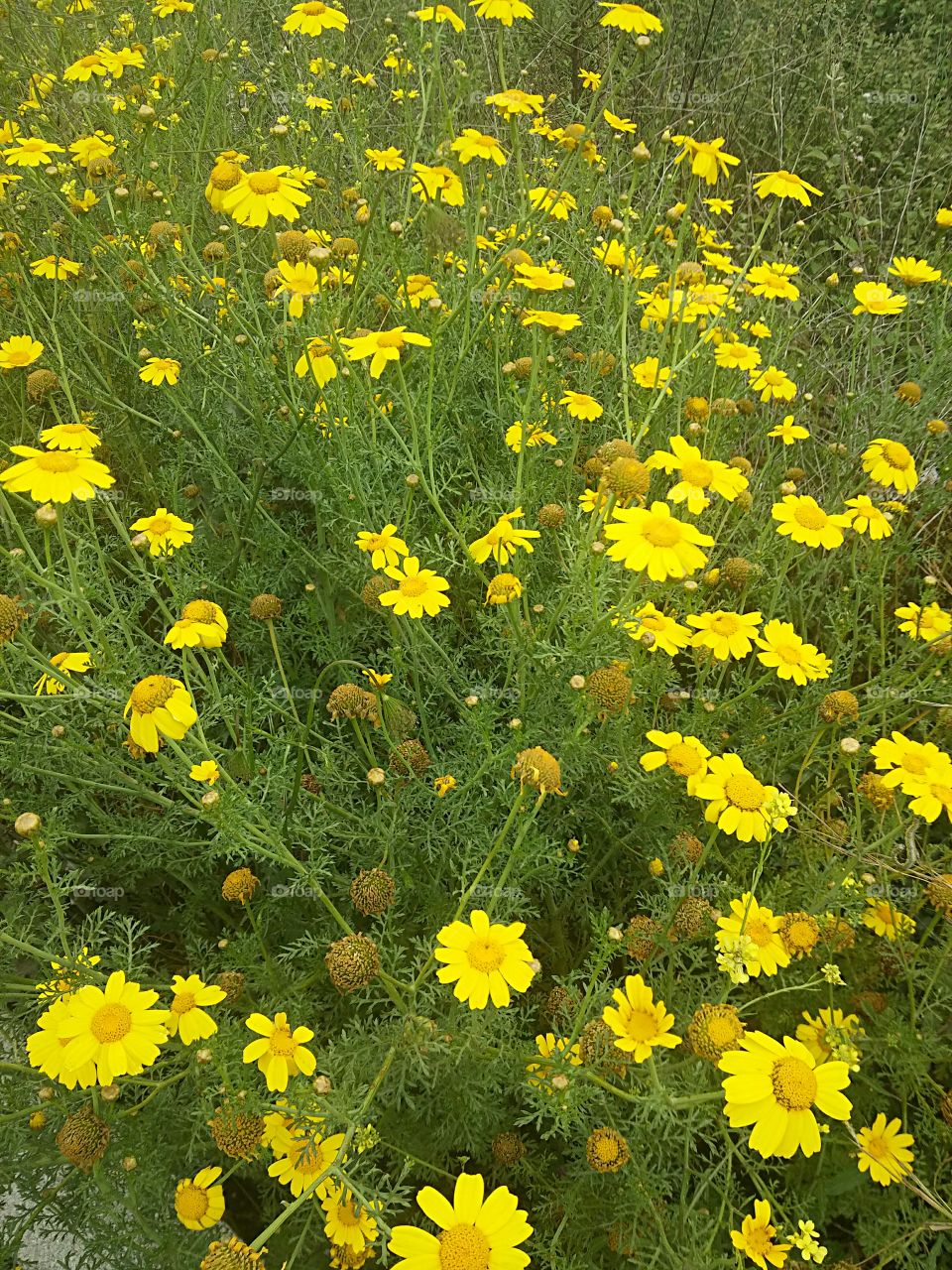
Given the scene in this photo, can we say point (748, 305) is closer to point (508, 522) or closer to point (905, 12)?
point (508, 522)

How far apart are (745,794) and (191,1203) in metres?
1.24

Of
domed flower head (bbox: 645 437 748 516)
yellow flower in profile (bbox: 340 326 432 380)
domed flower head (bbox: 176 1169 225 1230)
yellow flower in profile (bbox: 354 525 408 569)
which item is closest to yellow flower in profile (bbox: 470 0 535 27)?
yellow flower in profile (bbox: 340 326 432 380)

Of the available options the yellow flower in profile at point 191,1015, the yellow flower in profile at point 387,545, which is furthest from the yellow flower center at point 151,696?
the yellow flower in profile at point 387,545

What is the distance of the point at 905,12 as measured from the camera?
204 inches

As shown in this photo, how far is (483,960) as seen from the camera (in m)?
1.32

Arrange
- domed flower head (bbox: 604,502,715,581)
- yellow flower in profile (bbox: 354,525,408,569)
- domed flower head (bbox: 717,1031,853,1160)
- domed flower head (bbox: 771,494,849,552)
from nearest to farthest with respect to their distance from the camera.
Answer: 1. domed flower head (bbox: 717,1031,853,1160)
2. domed flower head (bbox: 604,502,715,581)
3. yellow flower in profile (bbox: 354,525,408,569)
4. domed flower head (bbox: 771,494,849,552)

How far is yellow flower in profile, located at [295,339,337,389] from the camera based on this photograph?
6.87ft

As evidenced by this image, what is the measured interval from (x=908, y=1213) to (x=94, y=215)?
168 inches

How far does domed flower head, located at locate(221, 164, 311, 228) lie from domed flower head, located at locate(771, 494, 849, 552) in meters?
1.39

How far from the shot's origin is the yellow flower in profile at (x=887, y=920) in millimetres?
1772

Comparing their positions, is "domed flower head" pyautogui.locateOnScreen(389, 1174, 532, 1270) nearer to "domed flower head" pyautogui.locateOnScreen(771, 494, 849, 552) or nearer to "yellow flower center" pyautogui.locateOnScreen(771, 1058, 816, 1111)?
"yellow flower center" pyautogui.locateOnScreen(771, 1058, 816, 1111)

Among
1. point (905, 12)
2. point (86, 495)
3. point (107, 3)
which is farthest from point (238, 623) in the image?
point (905, 12)

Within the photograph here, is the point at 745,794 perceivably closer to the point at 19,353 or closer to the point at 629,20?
the point at 629,20

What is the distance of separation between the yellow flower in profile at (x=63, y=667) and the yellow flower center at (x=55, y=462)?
364 mm
